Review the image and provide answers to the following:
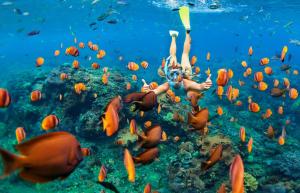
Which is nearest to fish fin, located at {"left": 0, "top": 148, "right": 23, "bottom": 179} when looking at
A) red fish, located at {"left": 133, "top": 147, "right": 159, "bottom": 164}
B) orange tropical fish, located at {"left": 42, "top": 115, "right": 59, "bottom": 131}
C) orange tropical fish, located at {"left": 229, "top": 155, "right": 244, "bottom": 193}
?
orange tropical fish, located at {"left": 229, "top": 155, "right": 244, "bottom": 193}

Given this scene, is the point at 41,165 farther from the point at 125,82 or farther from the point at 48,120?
the point at 125,82

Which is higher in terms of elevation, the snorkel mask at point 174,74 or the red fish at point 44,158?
the red fish at point 44,158

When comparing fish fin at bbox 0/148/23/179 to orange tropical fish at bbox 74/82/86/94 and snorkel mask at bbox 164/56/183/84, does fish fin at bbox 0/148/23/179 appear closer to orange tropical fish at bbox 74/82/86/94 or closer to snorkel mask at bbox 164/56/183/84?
snorkel mask at bbox 164/56/183/84

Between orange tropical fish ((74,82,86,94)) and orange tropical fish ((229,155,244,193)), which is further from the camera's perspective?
orange tropical fish ((74,82,86,94))

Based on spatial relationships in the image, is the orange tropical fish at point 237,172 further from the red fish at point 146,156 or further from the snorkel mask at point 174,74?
the snorkel mask at point 174,74

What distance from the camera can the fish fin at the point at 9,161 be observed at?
7.26 feet

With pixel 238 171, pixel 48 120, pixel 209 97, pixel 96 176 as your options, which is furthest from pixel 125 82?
pixel 238 171

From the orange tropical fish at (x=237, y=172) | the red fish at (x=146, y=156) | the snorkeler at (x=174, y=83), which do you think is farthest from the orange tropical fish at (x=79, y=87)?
the orange tropical fish at (x=237, y=172)

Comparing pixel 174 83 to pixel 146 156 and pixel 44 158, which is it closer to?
pixel 146 156

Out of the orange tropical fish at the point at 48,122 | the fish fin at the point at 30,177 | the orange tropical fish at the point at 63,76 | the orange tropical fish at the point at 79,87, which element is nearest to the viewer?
the fish fin at the point at 30,177

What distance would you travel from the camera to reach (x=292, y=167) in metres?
9.48

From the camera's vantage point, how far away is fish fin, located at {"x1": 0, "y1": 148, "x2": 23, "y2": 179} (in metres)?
2.21

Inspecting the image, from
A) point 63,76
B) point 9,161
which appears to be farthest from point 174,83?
point 63,76

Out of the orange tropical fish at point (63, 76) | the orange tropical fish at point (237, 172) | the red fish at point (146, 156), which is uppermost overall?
Result: the orange tropical fish at point (237, 172)
